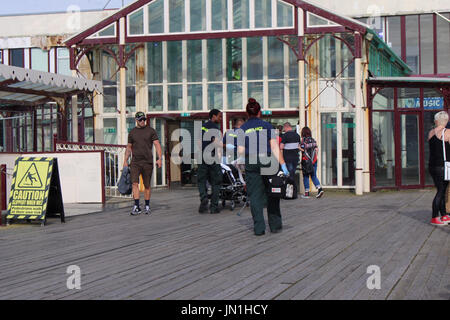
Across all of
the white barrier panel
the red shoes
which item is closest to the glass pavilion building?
the white barrier panel

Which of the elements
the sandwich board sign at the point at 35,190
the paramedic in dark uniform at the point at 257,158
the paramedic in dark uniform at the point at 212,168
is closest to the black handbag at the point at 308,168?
the paramedic in dark uniform at the point at 212,168

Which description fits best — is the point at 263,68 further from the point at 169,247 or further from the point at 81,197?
the point at 169,247

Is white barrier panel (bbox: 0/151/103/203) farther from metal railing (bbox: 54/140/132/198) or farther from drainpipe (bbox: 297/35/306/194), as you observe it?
drainpipe (bbox: 297/35/306/194)

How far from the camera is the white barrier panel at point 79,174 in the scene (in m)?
12.9

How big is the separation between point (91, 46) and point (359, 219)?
10.8 m

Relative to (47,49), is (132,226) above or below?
below

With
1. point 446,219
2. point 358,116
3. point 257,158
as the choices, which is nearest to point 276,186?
point 257,158

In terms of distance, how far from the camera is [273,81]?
18.6 m

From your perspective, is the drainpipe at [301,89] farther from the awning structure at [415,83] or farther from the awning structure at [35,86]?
the awning structure at [35,86]

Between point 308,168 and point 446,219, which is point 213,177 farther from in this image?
point 308,168

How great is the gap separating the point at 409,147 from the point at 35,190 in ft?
37.8

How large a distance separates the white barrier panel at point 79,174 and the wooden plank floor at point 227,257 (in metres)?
2.17

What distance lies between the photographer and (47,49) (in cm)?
2798
